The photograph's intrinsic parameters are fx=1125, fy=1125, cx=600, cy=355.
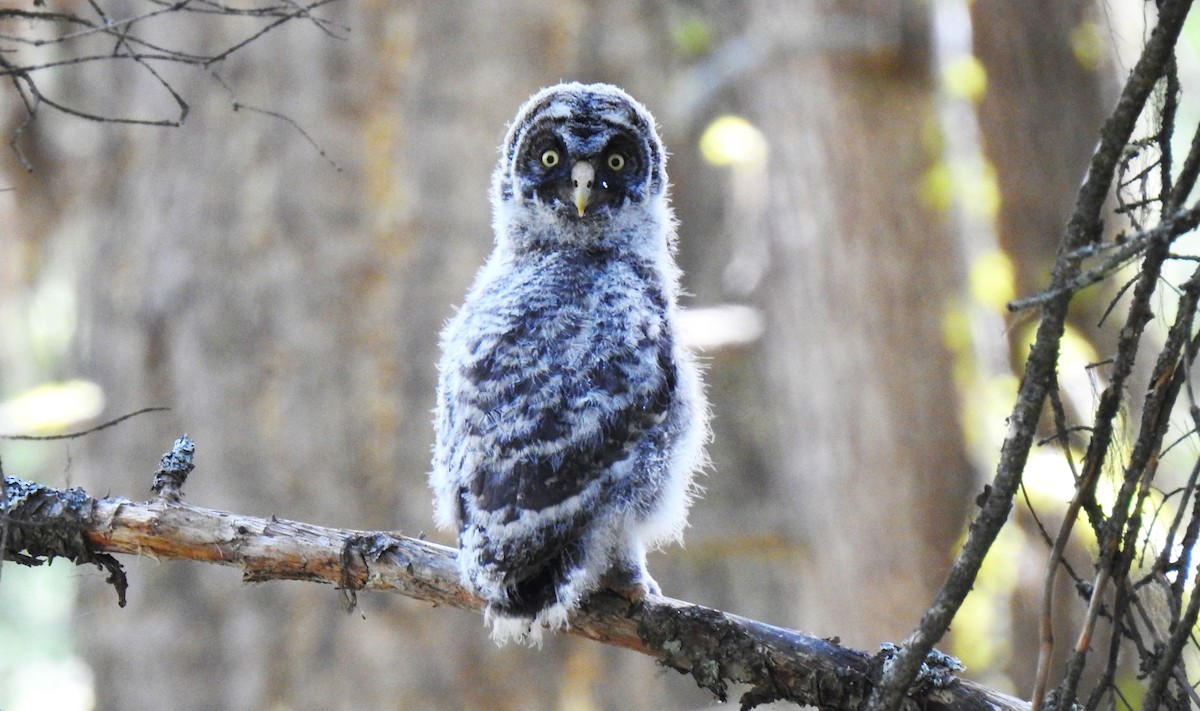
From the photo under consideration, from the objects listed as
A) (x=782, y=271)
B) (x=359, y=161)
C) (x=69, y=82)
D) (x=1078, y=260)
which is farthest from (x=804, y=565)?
(x=69, y=82)

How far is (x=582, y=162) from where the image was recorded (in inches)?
132

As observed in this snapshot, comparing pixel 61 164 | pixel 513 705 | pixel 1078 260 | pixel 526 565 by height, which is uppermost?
Result: pixel 61 164

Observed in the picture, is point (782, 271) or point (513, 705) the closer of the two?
point (513, 705)

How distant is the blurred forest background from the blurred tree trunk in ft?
0.06

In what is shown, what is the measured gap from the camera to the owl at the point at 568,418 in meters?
2.62

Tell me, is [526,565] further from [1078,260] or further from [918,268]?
[918,268]

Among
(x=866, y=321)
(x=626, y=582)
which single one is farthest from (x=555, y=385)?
(x=866, y=321)

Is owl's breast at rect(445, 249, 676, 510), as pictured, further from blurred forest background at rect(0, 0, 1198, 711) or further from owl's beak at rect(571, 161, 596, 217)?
blurred forest background at rect(0, 0, 1198, 711)

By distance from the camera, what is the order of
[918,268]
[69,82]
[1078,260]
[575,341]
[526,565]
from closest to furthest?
[1078,260]
[526,565]
[575,341]
[918,268]
[69,82]

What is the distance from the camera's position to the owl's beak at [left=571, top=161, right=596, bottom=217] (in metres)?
3.26

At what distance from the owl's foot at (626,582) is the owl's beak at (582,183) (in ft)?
A: 3.58

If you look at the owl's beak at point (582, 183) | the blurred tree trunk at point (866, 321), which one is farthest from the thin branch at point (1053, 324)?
the blurred tree trunk at point (866, 321)

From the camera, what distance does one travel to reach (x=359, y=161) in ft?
21.0

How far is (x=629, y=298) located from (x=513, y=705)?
11.8 ft
